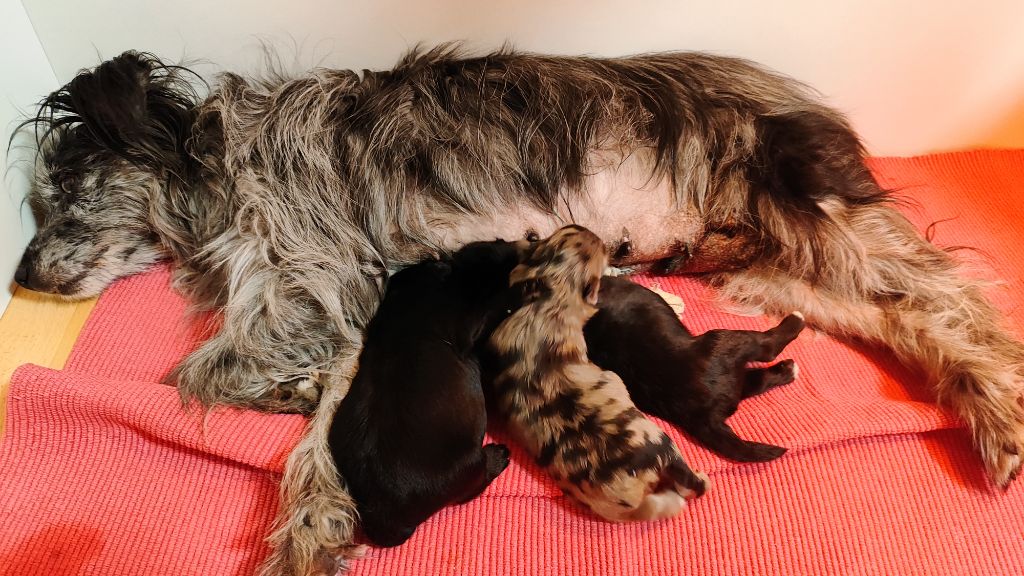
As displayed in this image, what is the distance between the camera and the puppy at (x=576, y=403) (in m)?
1.41

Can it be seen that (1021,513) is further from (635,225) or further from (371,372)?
(371,372)

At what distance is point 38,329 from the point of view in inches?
74.5

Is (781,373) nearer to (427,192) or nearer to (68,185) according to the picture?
(427,192)

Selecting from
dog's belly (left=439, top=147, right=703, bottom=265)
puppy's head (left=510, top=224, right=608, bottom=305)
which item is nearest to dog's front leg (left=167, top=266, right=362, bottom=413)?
dog's belly (left=439, top=147, right=703, bottom=265)

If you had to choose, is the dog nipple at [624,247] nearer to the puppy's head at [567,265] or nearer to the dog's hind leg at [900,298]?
the puppy's head at [567,265]

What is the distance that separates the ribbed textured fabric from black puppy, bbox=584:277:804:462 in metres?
0.07

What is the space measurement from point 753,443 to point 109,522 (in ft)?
4.94

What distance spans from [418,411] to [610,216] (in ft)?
2.69

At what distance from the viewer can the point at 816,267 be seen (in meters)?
1.84

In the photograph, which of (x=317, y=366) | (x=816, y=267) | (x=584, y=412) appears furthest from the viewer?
(x=816, y=267)

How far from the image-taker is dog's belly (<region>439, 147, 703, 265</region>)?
1853 mm

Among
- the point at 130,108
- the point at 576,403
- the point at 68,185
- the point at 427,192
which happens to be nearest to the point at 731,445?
the point at 576,403

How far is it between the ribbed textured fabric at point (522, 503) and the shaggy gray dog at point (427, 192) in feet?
0.53

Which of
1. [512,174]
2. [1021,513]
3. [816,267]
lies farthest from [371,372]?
[1021,513]
